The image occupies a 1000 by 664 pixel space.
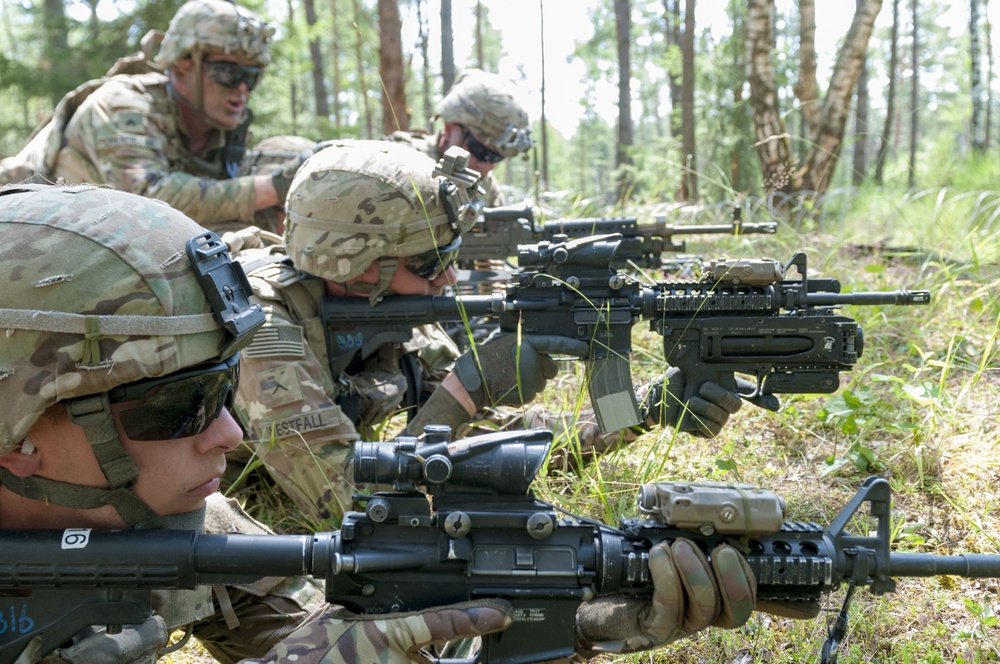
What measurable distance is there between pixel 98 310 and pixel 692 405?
2798 mm

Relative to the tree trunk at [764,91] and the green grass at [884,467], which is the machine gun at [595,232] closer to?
the green grass at [884,467]

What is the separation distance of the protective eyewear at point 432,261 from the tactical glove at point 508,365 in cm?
50

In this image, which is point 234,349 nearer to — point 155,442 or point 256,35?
point 155,442

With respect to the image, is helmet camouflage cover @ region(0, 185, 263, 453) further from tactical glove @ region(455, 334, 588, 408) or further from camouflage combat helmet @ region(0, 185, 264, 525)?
tactical glove @ region(455, 334, 588, 408)

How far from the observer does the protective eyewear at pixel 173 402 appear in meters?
1.97

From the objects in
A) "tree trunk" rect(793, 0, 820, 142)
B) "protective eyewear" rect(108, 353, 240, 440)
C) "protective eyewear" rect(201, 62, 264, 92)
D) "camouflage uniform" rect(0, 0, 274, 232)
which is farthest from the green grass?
"tree trunk" rect(793, 0, 820, 142)

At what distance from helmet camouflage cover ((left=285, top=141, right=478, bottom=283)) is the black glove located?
1.37 meters

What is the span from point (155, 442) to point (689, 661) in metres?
2.01

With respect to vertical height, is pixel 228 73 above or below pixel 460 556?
above

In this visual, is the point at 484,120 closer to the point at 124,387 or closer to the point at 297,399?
the point at 297,399

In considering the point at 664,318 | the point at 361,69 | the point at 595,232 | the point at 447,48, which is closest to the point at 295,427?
the point at 664,318

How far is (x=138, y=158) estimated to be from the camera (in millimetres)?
7016

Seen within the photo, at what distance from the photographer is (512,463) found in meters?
1.98

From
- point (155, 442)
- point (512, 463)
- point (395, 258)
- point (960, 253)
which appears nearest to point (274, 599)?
point (155, 442)
